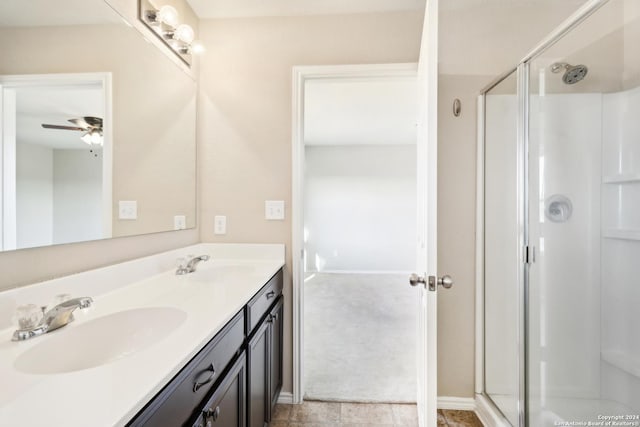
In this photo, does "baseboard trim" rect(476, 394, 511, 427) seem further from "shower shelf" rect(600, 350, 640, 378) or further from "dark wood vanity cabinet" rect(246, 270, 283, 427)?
"dark wood vanity cabinet" rect(246, 270, 283, 427)

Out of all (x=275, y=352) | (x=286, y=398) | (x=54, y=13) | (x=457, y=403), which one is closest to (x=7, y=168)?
(x=54, y=13)

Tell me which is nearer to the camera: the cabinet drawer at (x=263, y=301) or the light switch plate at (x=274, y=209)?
the cabinet drawer at (x=263, y=301)

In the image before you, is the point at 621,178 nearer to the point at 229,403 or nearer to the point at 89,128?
the point at 229,403

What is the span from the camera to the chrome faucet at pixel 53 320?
0.74 metres

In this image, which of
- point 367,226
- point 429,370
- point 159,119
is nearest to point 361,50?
point 159,119

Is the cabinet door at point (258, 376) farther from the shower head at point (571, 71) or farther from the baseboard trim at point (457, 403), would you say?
the shower head at point (571, 71)

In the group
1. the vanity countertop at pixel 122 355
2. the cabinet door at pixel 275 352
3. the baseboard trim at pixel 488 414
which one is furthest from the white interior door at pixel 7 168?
the baseboard trim at pixel 488 414

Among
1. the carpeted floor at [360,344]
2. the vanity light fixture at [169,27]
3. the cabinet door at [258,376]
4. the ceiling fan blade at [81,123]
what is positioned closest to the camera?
the ceiling fan blade at [81,123]

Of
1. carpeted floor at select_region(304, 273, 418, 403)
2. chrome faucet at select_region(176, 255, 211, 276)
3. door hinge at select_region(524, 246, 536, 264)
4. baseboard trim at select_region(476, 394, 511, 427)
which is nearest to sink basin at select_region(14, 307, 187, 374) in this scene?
chrome faucet at select_region(176, 255, 211, 276)

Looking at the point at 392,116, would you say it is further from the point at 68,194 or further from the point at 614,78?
the point at 68,194

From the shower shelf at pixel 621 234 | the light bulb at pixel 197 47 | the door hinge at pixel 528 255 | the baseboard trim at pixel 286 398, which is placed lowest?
the baseboard trim at pixel 286 398

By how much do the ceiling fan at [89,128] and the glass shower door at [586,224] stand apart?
2.02 metres

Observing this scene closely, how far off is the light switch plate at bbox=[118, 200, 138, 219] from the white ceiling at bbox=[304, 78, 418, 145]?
125 centimetres

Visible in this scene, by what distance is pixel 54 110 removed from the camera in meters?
0.97
